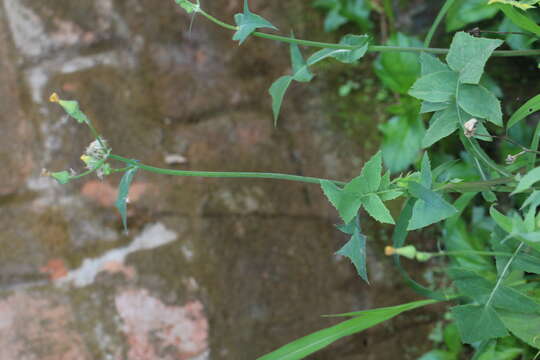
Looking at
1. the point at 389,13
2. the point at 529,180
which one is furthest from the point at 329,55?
the point at 389,13

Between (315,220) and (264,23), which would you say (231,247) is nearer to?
(315,220)

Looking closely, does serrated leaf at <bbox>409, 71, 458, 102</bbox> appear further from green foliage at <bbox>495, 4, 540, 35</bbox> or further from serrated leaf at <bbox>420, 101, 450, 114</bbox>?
green foliage at <bbox>495, 4, 540, 35</bbox>

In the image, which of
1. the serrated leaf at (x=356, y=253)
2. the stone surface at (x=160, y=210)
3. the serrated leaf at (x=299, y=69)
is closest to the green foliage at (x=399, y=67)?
the stone surface at (x=160, y=210)

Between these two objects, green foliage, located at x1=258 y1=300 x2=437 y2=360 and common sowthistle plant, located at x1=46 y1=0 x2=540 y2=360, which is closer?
common sowthistle plant, located at x1=46 y1=0 x2=540 y2=360

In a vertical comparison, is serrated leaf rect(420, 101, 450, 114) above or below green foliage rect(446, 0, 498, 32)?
below

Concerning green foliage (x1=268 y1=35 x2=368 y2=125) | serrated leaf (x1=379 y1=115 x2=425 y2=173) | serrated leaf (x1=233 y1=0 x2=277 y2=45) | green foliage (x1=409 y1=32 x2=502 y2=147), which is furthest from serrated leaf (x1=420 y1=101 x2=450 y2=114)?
serrated leaf (x1=379 y1=115 x2=425 y2=173)

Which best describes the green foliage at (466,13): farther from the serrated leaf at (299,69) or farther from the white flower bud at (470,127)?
the white flower bud at (470,127)

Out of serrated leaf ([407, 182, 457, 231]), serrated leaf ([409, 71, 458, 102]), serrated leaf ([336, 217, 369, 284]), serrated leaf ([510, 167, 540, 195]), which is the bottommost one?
serrated leaf ([336, 217, 369, 284])

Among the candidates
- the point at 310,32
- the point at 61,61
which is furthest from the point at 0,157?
the point at 310,32

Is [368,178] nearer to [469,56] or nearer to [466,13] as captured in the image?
[469,56]

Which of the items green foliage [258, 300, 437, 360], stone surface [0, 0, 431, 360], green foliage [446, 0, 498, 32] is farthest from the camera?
green foliage [446, 0, 498, 32]
